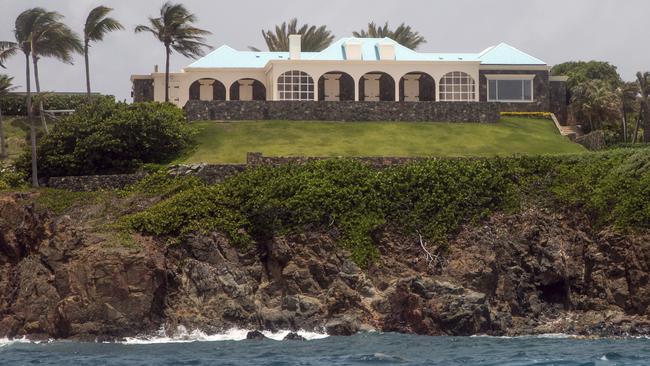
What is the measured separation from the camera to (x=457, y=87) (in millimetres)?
92000

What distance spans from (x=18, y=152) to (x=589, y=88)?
34991 mm

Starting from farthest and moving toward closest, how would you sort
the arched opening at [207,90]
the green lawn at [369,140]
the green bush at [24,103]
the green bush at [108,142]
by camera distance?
the arched opening at [207,90] → the green bush at [24,103] → the green lawn at [369,140] → the green bush at [108,142]

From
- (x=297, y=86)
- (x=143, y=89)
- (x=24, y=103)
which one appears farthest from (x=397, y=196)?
(x=24, y=103)

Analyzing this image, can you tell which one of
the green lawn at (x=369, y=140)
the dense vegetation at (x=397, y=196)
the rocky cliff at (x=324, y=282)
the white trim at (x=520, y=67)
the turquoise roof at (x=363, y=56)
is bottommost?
the rocky cliff at (x=324, y=282)

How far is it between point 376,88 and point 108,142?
72.5 feet

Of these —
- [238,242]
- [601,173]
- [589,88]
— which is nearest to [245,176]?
[238,242]

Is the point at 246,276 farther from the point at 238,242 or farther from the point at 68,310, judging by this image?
the point at 68,310

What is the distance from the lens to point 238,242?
221ft

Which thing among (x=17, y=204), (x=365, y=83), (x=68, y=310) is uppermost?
(x=365, y=83)

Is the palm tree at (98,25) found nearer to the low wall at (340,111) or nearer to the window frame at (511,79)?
the low wall at (340,111)

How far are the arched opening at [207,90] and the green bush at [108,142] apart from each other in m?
13.4

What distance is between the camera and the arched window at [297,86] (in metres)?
90.3

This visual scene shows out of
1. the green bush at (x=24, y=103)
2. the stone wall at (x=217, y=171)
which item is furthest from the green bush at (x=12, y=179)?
the green bush at (x=24, y=103)

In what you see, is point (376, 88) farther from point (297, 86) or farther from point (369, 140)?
point (369, 140)
